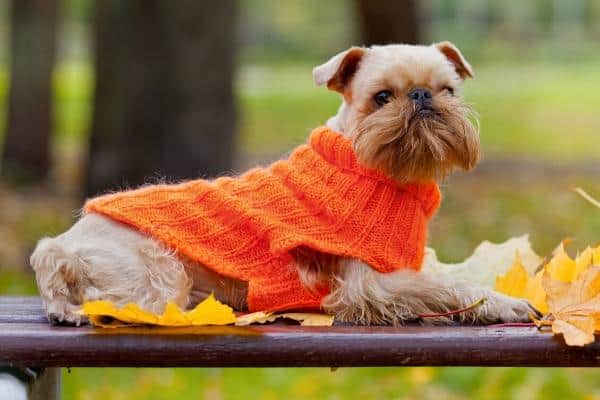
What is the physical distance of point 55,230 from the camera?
27.5ft

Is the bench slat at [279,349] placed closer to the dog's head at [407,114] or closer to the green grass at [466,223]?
the dog's head at [407,114]

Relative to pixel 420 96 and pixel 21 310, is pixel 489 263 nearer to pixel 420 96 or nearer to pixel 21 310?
pixel 420 96

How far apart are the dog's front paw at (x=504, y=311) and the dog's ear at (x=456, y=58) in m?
0.90

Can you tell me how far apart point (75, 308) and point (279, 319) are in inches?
23.6

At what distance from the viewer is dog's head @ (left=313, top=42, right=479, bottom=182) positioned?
121 inches

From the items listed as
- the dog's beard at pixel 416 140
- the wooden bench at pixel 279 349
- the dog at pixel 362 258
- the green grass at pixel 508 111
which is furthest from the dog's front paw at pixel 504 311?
the green grass at pixel 508 111

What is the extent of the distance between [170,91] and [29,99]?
5.34 meters

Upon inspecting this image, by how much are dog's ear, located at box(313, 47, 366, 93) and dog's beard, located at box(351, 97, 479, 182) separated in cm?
28

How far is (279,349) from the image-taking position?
271cm

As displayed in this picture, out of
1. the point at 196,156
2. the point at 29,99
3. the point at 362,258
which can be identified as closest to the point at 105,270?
the point at 362,258

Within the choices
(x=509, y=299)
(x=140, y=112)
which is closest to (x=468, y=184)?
(x=140, y=112)

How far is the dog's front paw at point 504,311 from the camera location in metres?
3.00

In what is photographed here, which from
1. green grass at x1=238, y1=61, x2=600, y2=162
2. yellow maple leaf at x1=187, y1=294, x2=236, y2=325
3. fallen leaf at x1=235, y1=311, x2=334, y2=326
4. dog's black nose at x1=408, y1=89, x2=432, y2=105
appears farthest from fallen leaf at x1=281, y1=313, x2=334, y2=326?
green grass at x1=238, y1=61, x2=600, y2=162

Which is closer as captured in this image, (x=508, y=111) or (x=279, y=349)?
(x=279, y=349)
